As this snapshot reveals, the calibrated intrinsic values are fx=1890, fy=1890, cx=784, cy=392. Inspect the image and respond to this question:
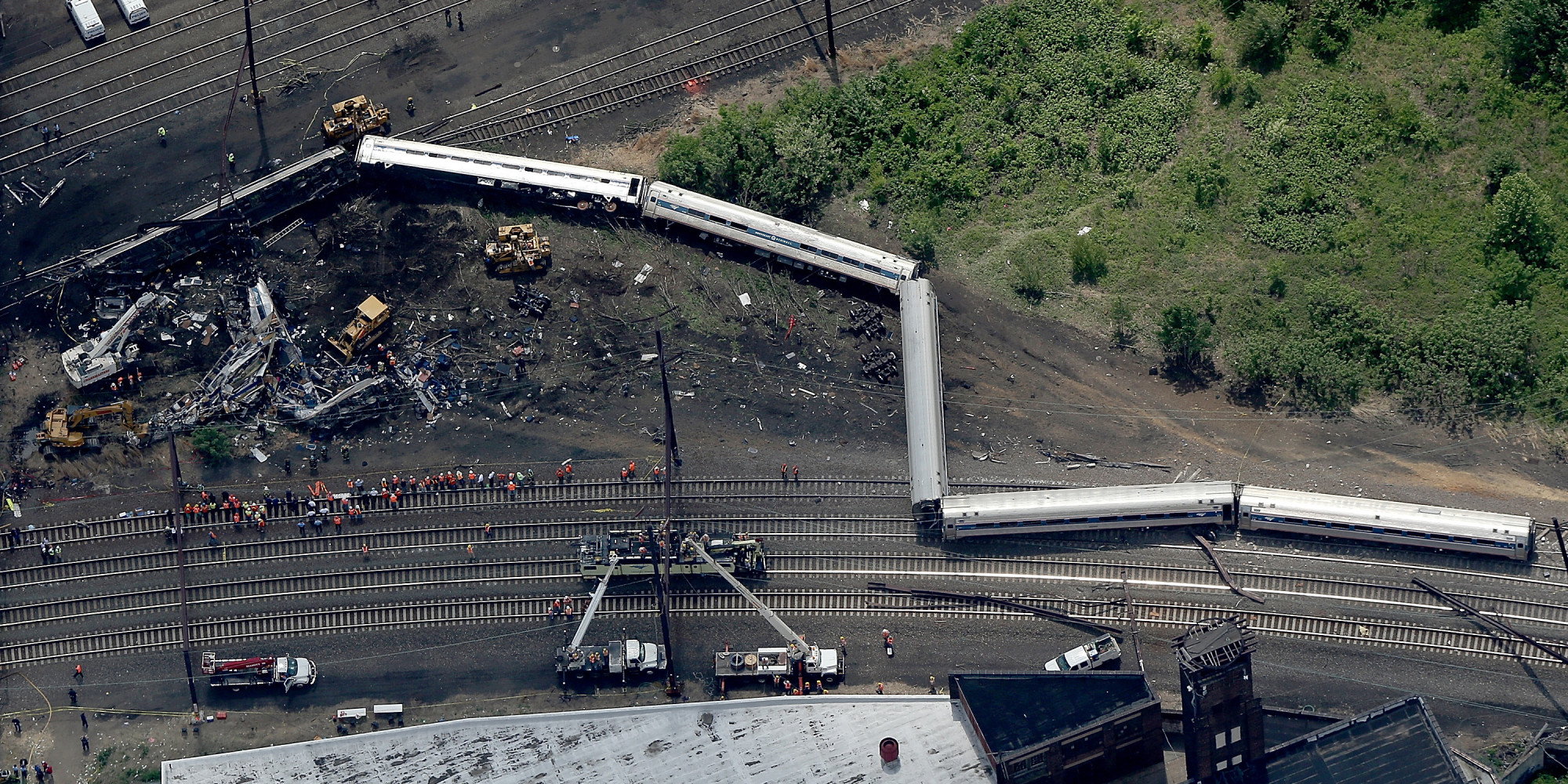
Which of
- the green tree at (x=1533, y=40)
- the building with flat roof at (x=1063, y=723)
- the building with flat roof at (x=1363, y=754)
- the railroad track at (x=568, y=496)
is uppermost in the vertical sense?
the green tree at (x=1533, y=40)

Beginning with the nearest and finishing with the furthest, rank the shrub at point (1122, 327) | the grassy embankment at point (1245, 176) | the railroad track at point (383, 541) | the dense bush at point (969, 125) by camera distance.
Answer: the railroad track at point (383, 541) → the grassy embankment at point (1245, 176) → the shrub at point (1122, 327) → the dense bush at point (969, 125)

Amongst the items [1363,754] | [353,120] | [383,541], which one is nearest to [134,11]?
[353,120]

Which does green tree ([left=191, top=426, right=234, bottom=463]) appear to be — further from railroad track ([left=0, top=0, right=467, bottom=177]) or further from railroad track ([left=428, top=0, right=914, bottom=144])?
railroad track ([left=428, top=0, right=914, bottom=144])

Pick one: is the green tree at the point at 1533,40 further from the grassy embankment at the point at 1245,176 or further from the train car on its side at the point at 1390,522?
the train car on its side at the point at 1390,522

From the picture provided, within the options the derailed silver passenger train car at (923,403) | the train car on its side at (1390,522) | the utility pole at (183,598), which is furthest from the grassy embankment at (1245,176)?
the utility pole at (183,598)

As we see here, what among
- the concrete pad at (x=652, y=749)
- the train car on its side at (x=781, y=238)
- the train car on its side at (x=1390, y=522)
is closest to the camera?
the concrete pad at (x=652, y=749)

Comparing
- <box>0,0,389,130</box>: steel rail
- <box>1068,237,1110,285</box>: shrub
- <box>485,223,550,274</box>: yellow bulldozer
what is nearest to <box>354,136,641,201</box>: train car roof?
<box>485,223,550,274</box>: yellow bulldozer

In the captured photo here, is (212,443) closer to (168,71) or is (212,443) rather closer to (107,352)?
(107,352)

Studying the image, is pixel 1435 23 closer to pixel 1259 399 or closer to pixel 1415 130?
pixel 1415 130
